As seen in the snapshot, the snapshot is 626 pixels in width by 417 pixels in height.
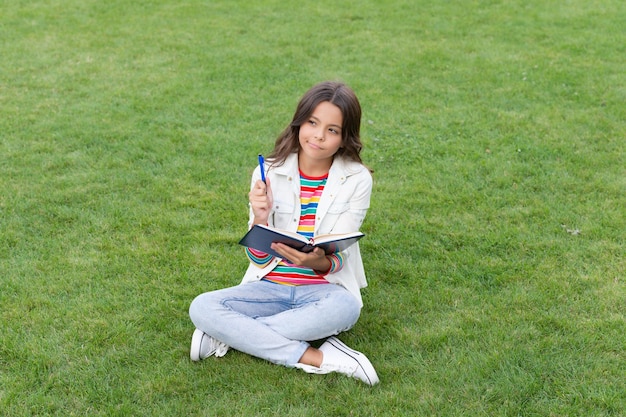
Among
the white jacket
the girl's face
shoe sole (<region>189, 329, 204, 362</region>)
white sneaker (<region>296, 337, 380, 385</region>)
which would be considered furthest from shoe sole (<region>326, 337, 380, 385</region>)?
the girl's face

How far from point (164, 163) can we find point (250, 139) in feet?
2.67

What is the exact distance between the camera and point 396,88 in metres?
7.34

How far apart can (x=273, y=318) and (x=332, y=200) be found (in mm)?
643

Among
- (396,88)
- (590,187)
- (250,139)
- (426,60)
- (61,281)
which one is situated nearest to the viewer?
(61,281)

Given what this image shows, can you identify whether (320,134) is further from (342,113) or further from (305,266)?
(305,266)

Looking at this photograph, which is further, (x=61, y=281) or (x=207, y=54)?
(x=207, y=54)

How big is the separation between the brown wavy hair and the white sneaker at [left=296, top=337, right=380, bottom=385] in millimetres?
955

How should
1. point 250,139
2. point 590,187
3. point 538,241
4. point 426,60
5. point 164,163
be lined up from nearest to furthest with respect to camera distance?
point 538,241, point 590,187, point 164,163, point 250,139, point 426,60

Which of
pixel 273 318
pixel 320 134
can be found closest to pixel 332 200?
pixel 320 134

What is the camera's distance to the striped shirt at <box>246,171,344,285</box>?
12.2 feet

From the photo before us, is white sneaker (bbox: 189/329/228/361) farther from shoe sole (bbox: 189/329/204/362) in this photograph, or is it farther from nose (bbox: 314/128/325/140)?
nose (bbox: 314/128/325/140)

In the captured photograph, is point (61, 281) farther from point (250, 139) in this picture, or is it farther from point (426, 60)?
point (426, 60)

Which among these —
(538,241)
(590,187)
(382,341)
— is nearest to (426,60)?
(590,187)

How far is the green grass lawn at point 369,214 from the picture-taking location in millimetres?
3400
